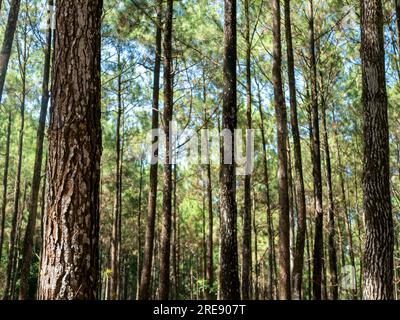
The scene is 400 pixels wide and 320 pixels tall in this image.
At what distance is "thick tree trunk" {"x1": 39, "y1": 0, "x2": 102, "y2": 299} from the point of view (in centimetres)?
289

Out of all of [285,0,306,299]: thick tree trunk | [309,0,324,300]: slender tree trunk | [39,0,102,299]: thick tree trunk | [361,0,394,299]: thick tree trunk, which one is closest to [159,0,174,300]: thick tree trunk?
[285,0,306,299]: thick tree trunk

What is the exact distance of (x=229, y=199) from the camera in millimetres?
6246

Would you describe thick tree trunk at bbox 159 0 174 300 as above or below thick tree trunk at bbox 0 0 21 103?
below

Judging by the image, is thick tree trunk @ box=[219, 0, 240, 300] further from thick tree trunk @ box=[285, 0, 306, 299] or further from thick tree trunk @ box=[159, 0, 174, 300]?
thick tree trunk @ box=[285, 0, 306, 299]

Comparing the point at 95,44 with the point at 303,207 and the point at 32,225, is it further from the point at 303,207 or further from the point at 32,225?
the point at 303,207

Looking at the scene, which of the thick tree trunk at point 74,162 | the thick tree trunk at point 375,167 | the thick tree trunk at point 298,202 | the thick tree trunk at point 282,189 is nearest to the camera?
the thick tree trunk at point 74,162

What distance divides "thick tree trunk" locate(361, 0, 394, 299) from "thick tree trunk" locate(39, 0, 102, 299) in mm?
3547

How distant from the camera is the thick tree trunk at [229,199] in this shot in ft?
19.7

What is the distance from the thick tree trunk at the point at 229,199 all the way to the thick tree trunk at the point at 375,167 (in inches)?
69.7

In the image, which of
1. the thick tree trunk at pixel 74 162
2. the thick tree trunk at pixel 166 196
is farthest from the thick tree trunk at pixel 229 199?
the thick tree trunk at pixel 74 162

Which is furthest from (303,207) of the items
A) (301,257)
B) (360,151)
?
(360,151)

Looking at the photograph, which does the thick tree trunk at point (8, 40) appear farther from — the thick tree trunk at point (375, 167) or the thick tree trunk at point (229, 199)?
the thick tree trunk at point (375, 167)

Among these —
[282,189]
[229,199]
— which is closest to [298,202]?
[282,189]
